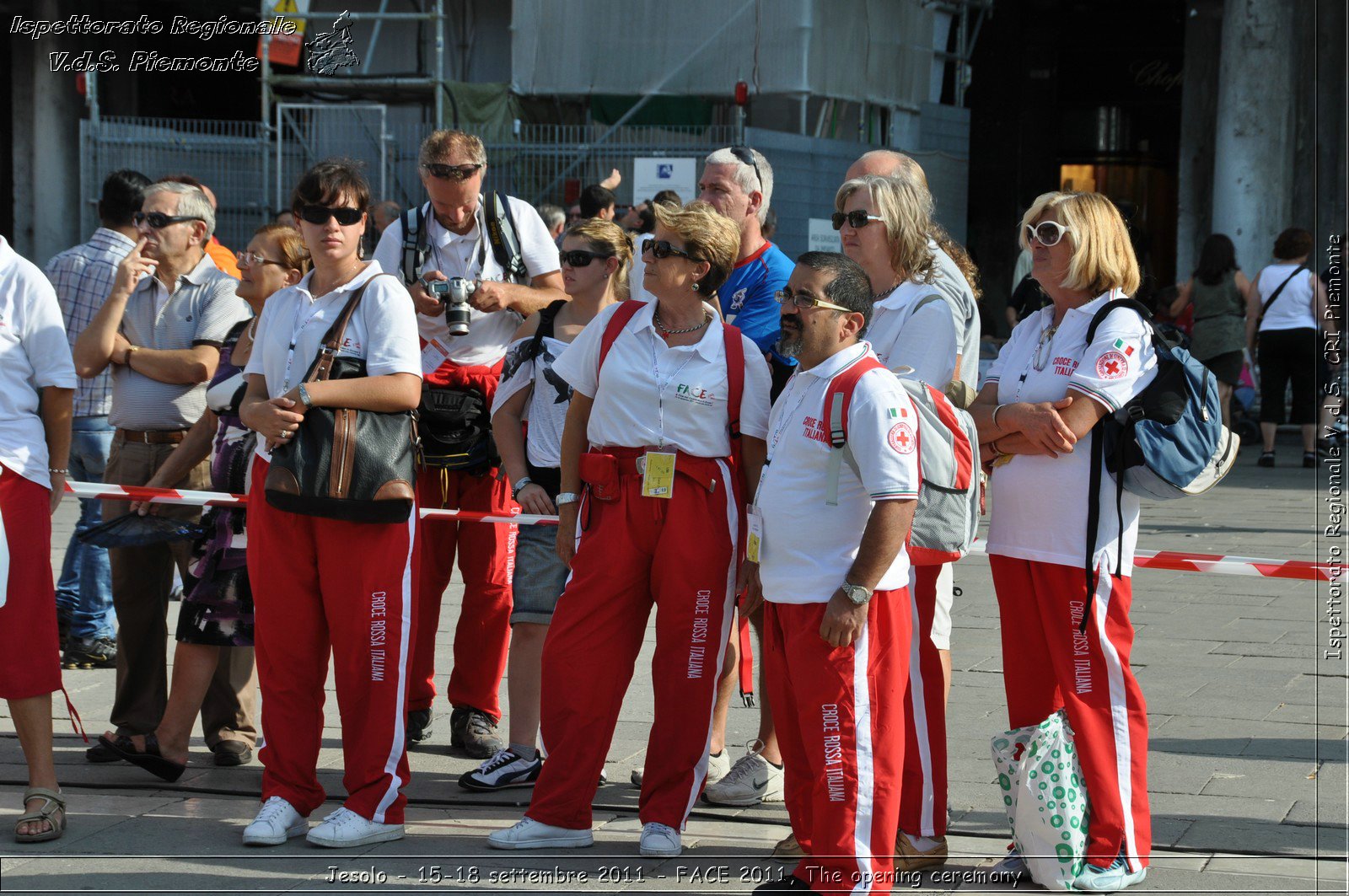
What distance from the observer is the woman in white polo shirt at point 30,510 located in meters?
4.64

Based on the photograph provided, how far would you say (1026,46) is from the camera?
73.7ft

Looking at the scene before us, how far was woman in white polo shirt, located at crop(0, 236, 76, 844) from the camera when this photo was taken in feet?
15.2

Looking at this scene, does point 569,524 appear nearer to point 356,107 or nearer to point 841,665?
point 841,665

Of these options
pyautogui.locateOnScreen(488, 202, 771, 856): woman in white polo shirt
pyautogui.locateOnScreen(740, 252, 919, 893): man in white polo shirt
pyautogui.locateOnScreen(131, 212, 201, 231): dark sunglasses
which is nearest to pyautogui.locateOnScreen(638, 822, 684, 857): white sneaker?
pyautogui.locateOnScreen(488, 202, 771, 856): woman in white polo shirt

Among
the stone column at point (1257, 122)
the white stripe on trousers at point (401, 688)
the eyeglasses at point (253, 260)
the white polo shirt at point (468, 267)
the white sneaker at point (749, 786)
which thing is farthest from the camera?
the stone column at point (1257, 122)

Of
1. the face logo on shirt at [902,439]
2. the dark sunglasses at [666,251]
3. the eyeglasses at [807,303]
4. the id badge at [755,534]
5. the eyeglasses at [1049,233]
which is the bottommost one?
the id badge at [755,534]

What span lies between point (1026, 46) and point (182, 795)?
785 inches

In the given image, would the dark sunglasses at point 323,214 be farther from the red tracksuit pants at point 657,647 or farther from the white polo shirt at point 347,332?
the red tracksuit pants at point 657,647

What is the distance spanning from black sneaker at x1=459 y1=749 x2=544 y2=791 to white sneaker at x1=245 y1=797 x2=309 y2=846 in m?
0.65

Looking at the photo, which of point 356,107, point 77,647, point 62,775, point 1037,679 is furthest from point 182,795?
point 356,107

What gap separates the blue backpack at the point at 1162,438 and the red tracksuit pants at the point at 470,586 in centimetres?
241

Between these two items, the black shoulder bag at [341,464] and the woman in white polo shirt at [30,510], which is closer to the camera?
the black shoulder bag at [341,464]

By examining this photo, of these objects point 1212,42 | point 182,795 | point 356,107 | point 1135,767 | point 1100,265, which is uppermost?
point 1212,42

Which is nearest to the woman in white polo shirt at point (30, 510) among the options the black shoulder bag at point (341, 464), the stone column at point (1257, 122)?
the black shoulder bag at point (341, 464)
